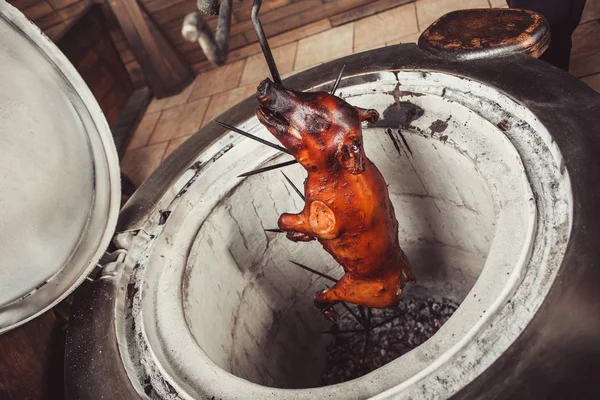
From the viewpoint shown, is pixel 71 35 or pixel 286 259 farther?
pixel 71 35

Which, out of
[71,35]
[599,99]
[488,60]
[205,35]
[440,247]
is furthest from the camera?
[71,35]

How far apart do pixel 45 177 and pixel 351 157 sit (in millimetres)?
1205

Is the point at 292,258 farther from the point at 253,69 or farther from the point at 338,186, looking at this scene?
the point at 253,69

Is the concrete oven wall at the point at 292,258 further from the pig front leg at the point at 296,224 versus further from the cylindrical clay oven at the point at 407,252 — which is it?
the pig front leg at the point at 296,224

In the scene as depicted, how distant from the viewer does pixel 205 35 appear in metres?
0.94

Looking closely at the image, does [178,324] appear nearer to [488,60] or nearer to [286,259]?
[286,259]

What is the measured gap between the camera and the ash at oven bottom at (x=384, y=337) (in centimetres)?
269

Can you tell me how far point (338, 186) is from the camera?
1.56 meters

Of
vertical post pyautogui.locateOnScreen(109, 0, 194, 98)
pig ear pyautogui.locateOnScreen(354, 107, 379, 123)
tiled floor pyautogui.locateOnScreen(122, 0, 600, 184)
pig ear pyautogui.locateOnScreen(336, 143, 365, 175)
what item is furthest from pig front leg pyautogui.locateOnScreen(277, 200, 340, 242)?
vertical post pyautogui.locateOnScreen(109, 0, 194, 98)

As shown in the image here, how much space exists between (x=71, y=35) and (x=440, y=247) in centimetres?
394

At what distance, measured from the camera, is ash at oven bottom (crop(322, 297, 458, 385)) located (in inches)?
106

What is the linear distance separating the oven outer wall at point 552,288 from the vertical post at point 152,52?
283 cm

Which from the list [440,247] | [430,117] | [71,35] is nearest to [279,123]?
[430,117]

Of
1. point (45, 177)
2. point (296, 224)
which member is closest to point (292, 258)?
point (296, 224)
